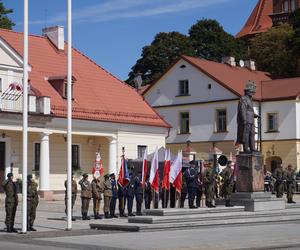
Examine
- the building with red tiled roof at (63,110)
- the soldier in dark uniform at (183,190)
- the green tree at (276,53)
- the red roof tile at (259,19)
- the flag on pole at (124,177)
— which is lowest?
the soldier in dark uniform at (183,190)

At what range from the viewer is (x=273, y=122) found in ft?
182

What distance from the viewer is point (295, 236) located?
1773cm

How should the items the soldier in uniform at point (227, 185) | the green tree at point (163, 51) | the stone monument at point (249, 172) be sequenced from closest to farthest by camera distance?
the stone monument at point (249, 172)
the soldier in uniform at point (227, 185)
the green tree at point (163, 51)

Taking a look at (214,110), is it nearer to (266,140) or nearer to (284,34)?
(266,140)

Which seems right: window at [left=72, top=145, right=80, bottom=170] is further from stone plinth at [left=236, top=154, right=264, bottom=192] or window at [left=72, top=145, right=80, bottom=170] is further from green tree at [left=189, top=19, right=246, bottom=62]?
green tree at [left=189, top=19, right=246, bottom=62]

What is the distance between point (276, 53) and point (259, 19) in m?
36.8

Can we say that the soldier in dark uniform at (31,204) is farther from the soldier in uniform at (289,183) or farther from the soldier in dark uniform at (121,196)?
the soldier in uniform at (289,183)

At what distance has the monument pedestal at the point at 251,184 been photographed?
2416 cm

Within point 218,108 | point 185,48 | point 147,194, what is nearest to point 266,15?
point 185,48

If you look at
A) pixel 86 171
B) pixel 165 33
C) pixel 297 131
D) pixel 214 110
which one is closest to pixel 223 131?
pixel 214 110

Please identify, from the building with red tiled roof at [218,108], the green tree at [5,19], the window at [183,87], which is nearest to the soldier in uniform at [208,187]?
the building with red tiled roof at [218,108]

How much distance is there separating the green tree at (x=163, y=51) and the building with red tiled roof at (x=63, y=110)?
32628mm

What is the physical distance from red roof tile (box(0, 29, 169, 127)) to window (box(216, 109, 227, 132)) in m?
12.3

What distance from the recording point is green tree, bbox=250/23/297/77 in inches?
2680
